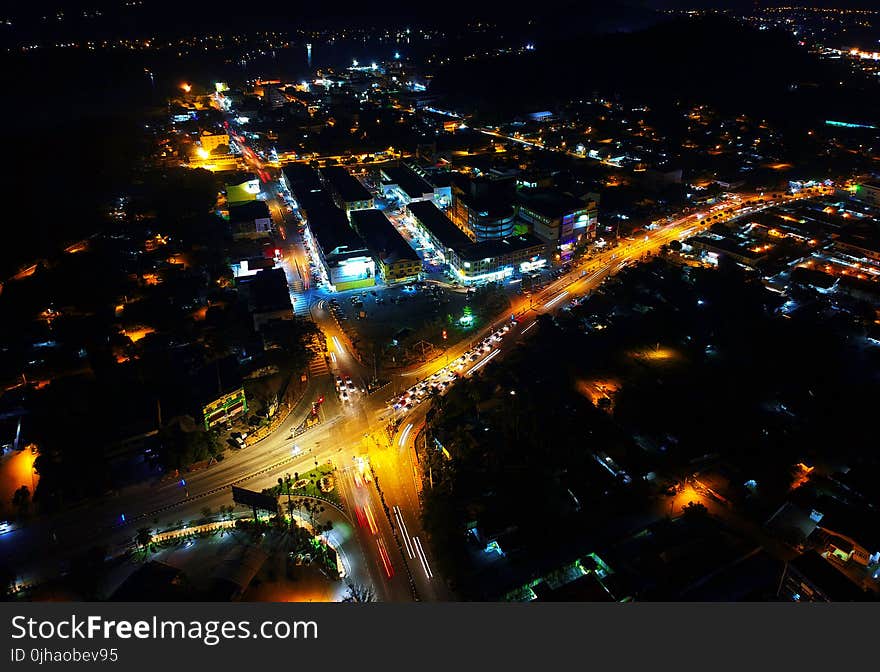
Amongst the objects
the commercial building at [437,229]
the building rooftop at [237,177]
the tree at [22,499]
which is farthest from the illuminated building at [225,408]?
the building rooftop at [237,177]

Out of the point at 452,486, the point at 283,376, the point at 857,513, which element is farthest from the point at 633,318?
the point at 283,376

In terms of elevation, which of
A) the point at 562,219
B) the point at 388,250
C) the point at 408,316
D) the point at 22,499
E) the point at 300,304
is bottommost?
the point at 300,304

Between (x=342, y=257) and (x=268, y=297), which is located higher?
(x=342, y=257)

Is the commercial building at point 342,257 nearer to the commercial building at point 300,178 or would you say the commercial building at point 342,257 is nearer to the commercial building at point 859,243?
the commercial building at point 300,178

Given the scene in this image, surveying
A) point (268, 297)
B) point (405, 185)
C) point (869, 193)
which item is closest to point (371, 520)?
point (268, 297)

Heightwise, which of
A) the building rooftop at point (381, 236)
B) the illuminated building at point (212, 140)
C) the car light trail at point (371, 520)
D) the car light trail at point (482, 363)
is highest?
the building rooftop at point (381, 236)

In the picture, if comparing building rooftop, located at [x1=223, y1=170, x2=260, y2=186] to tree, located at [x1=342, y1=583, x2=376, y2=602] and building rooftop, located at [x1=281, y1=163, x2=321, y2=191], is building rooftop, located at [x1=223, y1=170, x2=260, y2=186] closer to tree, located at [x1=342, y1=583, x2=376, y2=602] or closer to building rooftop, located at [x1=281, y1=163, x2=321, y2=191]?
building rooftop, located at [x1=281, y1=163, x2=321, y2=191]

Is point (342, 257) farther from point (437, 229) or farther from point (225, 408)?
point (225, 408)
